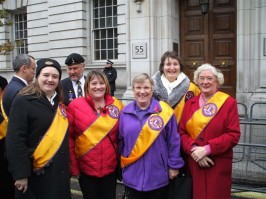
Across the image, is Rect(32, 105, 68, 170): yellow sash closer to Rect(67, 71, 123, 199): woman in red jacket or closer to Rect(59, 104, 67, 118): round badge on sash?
Rect(59, 104, 67, 118): round badge on sash

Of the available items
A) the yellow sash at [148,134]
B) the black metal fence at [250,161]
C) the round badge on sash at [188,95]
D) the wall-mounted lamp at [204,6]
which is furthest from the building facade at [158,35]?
the yellow sash at [148,134]

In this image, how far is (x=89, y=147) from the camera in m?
3.88

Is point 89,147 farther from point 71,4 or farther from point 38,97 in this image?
point 71,4

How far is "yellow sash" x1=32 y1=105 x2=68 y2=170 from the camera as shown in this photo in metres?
3.47

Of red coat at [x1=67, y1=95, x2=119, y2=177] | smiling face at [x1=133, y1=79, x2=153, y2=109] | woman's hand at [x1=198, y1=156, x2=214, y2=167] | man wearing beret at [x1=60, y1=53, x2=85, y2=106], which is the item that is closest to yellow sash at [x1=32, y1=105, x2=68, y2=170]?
red coat at [x1=67, y1=95, x2=119, y2=177]

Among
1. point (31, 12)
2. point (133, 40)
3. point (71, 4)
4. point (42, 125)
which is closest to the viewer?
point (42, 125)

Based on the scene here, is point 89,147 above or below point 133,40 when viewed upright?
below

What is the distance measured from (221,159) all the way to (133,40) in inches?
381

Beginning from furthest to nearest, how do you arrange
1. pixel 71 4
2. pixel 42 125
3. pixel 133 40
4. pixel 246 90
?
pixel 71 4, pixel 133 40, pixel 246 90, pixel 42 125

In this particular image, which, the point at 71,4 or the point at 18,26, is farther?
the point at 18,26

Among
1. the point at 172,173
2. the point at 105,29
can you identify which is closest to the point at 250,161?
the point at 172,173

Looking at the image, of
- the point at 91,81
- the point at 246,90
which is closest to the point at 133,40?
the point at 246,90

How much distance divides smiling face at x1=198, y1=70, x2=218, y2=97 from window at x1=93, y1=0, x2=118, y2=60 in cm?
1240

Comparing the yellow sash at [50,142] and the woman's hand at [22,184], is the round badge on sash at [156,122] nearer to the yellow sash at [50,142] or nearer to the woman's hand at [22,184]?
the yellow sash at [50,142]
